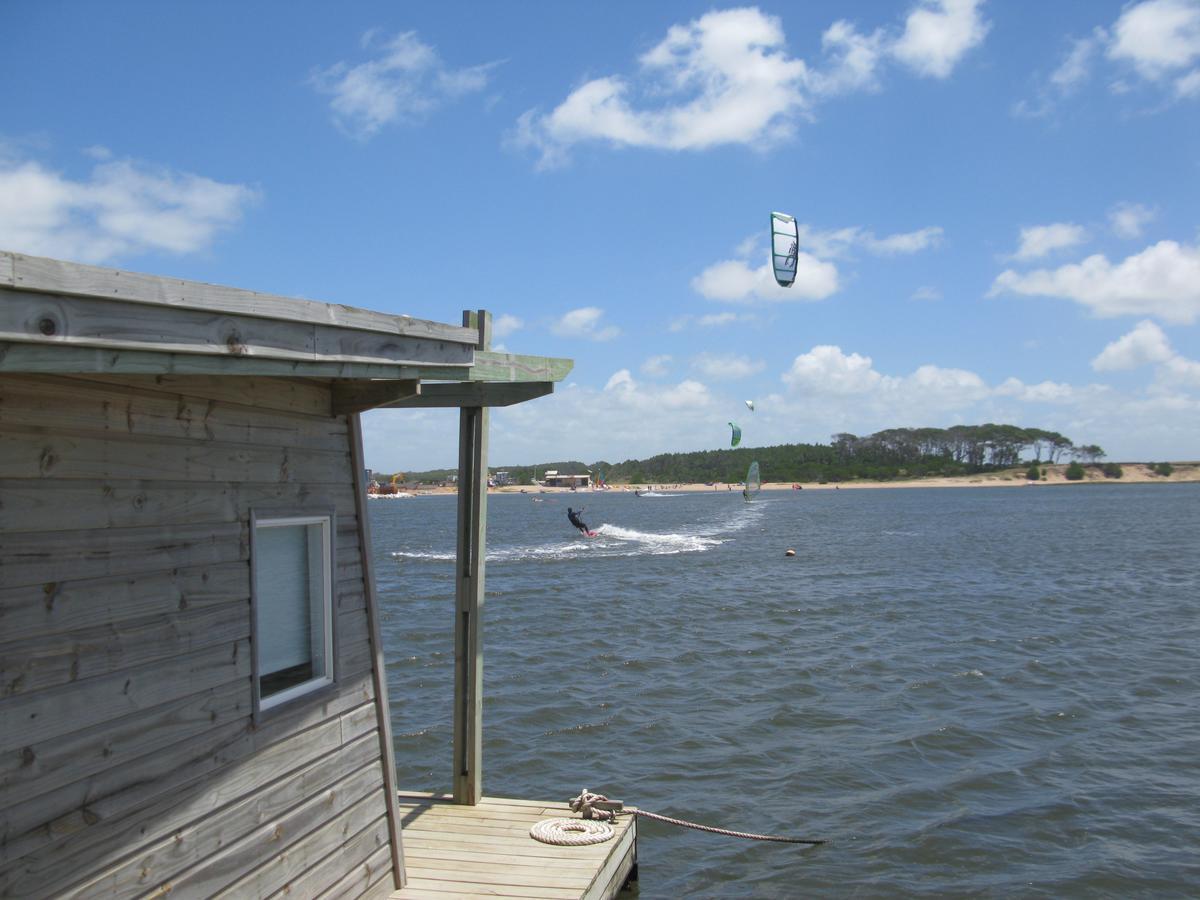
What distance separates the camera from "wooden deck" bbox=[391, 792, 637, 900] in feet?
16.6

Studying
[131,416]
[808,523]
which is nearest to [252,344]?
[131,416]

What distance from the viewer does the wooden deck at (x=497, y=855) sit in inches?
199

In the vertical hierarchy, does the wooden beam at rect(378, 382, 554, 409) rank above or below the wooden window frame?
above

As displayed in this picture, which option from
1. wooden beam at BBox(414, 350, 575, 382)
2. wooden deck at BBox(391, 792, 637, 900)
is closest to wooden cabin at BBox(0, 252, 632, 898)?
wooden deck at BBox(391, 792, 637, 900)

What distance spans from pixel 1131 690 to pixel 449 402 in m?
11.8

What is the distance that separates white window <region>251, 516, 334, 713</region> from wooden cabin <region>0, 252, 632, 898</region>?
0.03 ft

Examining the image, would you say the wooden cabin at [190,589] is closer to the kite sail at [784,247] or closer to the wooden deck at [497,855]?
the wooden deck at [497,855]

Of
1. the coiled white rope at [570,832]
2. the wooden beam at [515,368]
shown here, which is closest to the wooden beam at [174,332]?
the wooden beam at [515,368]

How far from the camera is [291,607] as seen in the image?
4.25 metres

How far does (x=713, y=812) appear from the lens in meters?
8.67

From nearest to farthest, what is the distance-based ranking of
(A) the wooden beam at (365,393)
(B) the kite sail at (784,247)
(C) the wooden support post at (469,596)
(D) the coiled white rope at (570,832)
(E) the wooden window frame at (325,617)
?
1. (E) the wooden window frame at (325,617)
2. (A) the wooden beam at (365,393)
3. (D) the coiled white rope at (570,832)
4. (C) the wooden support post at (469,596)
5. (B) the kite sail at (784,247)

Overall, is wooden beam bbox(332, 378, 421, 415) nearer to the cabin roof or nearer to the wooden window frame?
the cabin roof

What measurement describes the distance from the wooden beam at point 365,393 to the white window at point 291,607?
539 mm

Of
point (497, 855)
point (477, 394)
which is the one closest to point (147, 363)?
point (477, 394)
